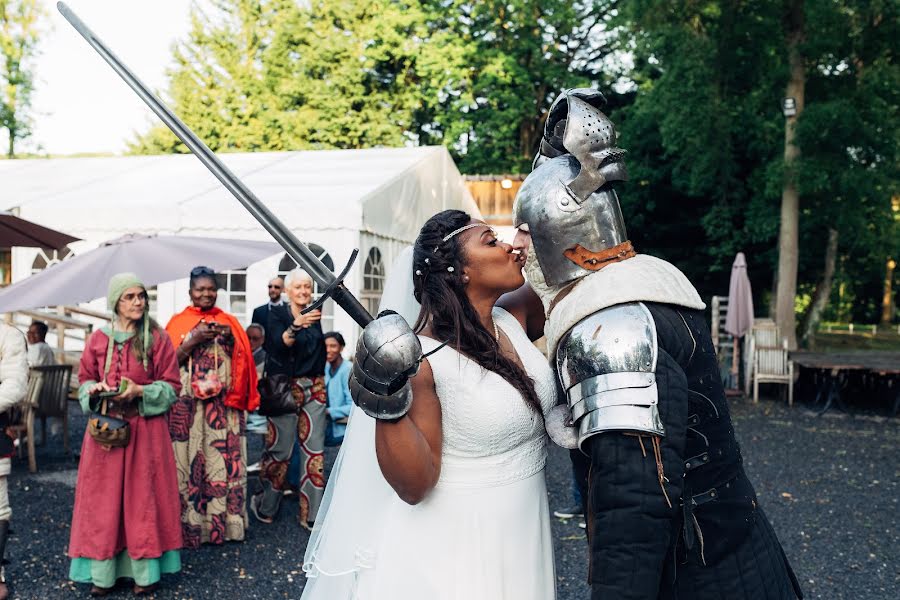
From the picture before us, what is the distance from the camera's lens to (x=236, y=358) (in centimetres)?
541

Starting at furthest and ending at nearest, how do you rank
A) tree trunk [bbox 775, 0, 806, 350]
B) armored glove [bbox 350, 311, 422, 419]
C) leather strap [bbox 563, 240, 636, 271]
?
tree trunk [bbox 775, 0, 806, 350] < leather strap [bbox 563, 240, 636, 271] < armored glove [bbox 350, 311, 422, 419]

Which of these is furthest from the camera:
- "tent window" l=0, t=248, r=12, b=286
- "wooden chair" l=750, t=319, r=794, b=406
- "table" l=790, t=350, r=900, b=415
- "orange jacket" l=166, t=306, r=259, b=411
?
"tent window" l=0, t=248, r=12, b=286

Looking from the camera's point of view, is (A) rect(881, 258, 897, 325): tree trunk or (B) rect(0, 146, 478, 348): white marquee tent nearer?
(B) rect(0, 146, 478, 348): white marquee tent

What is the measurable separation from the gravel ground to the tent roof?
10.6ft

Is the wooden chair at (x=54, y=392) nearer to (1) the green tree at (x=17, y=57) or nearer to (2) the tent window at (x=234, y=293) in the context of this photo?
(2) the tent window at (x=234, y=293)

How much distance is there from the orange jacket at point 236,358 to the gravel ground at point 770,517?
39.6 inches

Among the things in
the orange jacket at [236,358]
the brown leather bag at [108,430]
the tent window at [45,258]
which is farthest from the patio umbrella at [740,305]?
the tent window at [45,258]

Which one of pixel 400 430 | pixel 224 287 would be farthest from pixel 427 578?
pixel 224 287

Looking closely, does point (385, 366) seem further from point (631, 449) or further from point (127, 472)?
point (127, 472)

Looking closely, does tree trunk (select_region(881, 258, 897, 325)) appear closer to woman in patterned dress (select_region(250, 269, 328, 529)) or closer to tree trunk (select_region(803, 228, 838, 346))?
tree trunk (select_region(803, 228, 838, 346))

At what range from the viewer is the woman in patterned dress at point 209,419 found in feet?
17.1

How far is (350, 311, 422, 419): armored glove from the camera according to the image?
171cm

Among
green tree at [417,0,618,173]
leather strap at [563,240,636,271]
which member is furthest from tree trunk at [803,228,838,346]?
leather strap at [563,240,636,271]

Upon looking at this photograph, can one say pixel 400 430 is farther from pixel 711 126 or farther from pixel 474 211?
pixel 474 211
